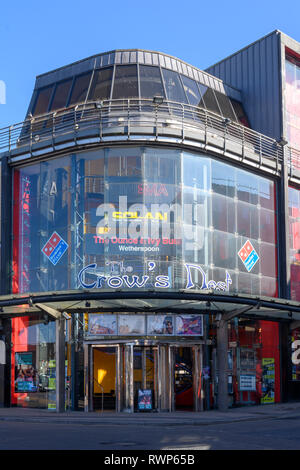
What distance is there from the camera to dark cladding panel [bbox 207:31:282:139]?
3656 centimetres

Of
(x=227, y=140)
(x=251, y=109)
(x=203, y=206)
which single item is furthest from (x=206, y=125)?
(x=251, y=109)

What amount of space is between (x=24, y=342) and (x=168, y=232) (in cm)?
829

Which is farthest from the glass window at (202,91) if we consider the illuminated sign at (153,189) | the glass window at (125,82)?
the illuminated sign at (153,189)

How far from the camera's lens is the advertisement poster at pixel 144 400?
1064 inches

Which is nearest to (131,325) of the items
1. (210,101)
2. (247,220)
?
(247,220)

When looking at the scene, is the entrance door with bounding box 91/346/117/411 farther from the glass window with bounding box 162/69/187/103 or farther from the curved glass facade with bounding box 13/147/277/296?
the glass window with bounding box 162/69/187/103

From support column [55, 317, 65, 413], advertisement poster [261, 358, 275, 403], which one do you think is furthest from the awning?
advertisement poster [261, 358, 275, 403]

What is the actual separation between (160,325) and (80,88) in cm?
1268

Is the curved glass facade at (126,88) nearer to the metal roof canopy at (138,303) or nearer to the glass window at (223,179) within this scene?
the glass window at (223,179)

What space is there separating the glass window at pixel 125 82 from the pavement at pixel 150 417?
1432cm

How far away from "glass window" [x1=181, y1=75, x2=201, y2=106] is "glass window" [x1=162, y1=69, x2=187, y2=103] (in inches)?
15.2

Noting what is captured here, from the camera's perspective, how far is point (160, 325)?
92.5 ft

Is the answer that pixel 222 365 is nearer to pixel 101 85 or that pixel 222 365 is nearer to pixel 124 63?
pixel 101 85
